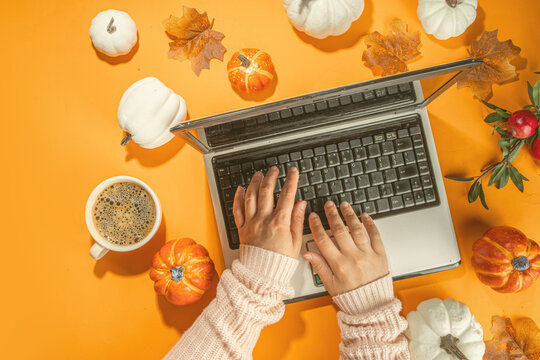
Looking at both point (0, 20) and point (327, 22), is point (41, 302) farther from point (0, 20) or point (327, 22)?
point (327, 22)

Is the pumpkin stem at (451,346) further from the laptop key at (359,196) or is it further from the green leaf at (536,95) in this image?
the green leaf at (536,95)

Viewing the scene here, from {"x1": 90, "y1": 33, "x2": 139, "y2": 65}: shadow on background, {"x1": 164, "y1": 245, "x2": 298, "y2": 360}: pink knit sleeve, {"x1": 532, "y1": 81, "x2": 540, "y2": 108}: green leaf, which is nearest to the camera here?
{"x1": 164, "y1": 245, "x2": 298, "y2": 360}: pink knit sleeve

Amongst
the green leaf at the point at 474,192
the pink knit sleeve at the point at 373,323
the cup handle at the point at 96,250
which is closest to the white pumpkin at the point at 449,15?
the green leaf at the point at 474,192

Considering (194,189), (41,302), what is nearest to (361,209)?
(194,189)

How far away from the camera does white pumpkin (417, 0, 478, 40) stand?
0.85m

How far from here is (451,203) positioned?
0.91m

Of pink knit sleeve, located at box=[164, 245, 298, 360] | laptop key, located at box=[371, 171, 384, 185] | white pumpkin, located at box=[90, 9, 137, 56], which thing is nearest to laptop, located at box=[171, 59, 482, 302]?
laptop key, located at box=[371, 171, 384, 185]

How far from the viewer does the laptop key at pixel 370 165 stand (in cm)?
78

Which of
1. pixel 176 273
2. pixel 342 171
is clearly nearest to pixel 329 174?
pixel 342 171

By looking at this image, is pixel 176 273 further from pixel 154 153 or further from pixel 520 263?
pixel 520 263

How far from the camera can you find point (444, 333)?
31.1 inches

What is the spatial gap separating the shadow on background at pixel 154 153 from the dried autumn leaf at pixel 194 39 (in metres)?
0.20

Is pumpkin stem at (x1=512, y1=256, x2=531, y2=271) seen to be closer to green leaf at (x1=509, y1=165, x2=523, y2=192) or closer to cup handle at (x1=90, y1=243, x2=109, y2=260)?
green leaf at (x1=509, y1=165, x2=523, y2=192)

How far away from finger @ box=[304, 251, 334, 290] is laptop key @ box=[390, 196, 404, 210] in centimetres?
20
